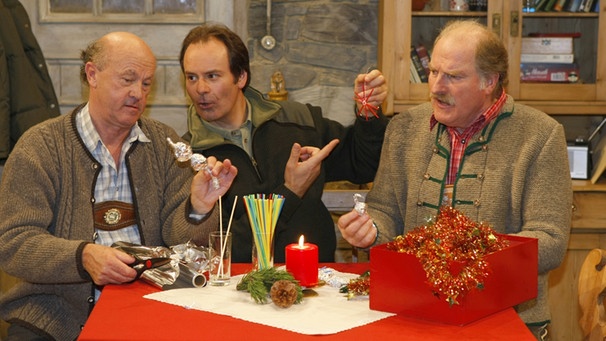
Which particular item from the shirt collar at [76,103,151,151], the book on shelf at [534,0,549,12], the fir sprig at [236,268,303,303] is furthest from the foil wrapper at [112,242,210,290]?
the book on shelf at [534,0,549,12]

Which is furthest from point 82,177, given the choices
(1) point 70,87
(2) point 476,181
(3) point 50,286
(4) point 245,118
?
(1) point 70,87

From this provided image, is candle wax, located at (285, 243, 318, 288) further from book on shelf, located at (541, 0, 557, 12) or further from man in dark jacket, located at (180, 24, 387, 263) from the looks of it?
book on shelf, located at (541, 0, 557, 12)

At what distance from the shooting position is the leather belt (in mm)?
2654

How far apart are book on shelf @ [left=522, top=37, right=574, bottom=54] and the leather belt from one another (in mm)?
2305

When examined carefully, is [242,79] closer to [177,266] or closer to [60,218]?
[60,218]

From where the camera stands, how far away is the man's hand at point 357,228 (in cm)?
232

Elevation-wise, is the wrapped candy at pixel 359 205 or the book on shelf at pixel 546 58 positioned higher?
the book on shelf at pixel 546 58

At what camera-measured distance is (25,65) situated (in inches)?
158

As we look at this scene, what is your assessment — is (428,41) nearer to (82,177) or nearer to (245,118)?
(245,118)

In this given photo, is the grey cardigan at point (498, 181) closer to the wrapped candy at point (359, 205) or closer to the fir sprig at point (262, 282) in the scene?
the wrapped candy at point (359, 205)

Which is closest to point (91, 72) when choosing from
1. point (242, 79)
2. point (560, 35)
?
point (242, 79)

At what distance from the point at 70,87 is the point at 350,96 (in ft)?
4.68

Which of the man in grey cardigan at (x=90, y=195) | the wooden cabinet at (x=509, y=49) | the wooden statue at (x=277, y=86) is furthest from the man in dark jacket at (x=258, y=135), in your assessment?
the wooden statue at (x=277, y=86)

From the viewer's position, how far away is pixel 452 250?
1977 mm
